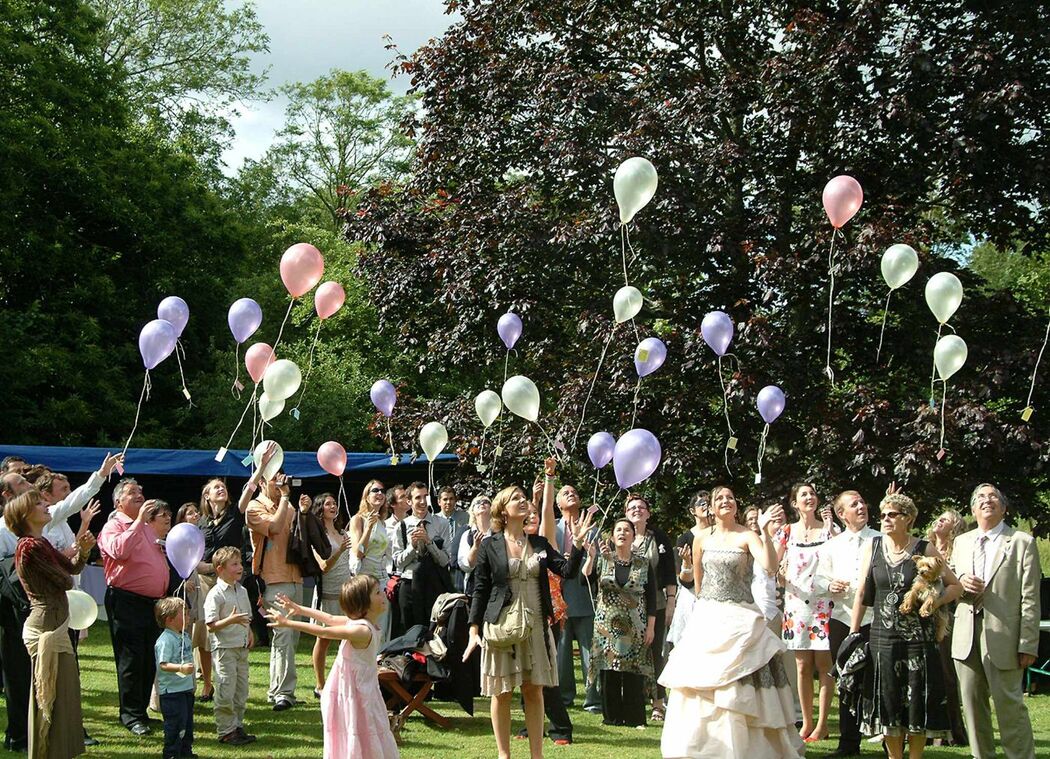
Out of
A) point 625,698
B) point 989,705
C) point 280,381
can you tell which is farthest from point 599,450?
point 989,705

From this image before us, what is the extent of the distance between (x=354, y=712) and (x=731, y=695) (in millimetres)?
2161

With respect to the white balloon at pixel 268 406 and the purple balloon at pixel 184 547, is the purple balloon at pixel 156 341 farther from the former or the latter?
the purple balloon at pixel 184 547

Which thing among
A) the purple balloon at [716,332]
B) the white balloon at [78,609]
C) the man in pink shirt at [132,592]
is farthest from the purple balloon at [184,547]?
the purple balloon at [716,332]

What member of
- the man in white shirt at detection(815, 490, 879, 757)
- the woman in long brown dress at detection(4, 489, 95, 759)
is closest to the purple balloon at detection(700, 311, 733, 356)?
the man in white shirt at detection(815, 490, 879, 757)

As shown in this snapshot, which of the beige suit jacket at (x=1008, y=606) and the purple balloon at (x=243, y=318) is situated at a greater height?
the purple balloon at (x=243, y=318)

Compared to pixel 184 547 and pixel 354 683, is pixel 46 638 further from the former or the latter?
pixel 354 683

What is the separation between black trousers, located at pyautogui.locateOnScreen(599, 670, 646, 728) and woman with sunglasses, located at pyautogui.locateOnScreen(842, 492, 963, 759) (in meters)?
2.15

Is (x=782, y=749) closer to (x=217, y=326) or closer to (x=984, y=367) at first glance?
(x=984, y=367)

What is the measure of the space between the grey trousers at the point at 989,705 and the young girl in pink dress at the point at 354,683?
147 inches

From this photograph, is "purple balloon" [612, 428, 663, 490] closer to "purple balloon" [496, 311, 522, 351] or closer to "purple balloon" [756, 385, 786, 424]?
"purple balloon" [756, 385, 786, 424]

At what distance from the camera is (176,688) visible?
24.4 ft

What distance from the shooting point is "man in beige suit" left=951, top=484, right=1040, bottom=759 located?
7.07m

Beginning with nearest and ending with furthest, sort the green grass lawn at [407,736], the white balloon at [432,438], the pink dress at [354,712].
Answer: the pink dress at [354,712]
the green grass lawn at [407,736]
the white balloon at [432,438]

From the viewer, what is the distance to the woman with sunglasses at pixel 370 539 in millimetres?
9953
